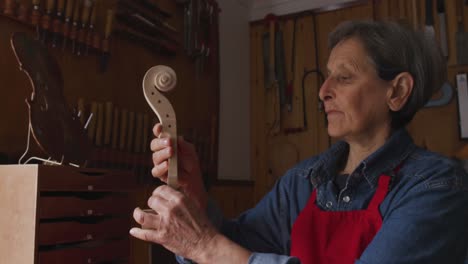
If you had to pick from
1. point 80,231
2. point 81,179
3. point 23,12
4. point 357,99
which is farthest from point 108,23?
point 357,99

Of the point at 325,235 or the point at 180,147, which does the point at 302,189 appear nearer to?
the point at 325,235

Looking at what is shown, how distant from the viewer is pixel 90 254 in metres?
1.28

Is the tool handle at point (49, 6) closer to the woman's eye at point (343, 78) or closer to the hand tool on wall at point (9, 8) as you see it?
the hand tool on wall at point (9, 8)

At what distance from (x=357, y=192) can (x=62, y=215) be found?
2.57 ft

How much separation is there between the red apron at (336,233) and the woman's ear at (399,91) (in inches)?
9.0

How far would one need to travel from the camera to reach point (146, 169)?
2.17 metres

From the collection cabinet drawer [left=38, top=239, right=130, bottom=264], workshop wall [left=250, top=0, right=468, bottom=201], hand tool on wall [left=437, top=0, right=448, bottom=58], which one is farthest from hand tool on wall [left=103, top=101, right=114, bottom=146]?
hand tool on wall [left=437, top=0, right=448, bottom=58]

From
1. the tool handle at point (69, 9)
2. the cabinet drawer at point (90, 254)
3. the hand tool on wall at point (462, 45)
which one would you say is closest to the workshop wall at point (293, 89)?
the hand tool on wall at point (462, 45)

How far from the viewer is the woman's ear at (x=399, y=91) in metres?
1.11

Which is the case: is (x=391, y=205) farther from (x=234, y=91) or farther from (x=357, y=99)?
(x=234, y=91)

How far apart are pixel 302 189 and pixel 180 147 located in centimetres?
37

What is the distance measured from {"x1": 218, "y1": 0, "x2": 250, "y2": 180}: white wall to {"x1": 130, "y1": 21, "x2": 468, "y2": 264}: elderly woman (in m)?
1.70

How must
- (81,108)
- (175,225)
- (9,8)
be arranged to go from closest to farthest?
(175,225), (9,8), (81,108)

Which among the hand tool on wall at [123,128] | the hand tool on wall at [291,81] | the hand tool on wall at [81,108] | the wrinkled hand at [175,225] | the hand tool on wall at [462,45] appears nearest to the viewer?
the wrinkled hand at [175,225]
